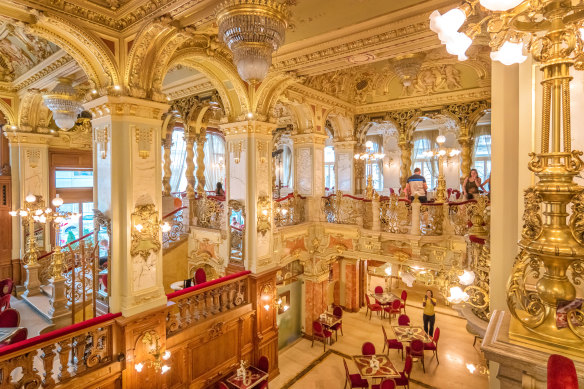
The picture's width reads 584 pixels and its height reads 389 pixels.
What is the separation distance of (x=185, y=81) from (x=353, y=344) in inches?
405

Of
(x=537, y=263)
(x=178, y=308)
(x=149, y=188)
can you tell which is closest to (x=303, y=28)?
(x=149, y=188)

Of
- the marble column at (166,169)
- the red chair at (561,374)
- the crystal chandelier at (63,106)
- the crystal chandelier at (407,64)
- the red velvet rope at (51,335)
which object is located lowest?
the red velvet rope at (51,335)

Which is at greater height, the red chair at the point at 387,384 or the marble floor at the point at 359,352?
the red chair at the point at 387,384

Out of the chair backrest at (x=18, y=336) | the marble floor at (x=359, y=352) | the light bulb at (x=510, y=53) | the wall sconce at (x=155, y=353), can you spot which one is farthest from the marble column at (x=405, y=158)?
the chair backrest at (x=18, y=336)

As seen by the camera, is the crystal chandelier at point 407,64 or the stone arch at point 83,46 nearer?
the stone arch at point 83,46

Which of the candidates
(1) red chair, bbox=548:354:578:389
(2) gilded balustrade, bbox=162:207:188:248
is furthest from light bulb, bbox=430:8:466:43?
(2) gilded balustrade, bbox=162:207:188:248

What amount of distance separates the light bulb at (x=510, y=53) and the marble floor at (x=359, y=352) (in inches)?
335

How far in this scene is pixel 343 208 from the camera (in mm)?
9984

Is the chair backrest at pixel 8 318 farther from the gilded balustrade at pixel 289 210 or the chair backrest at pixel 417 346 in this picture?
the chair backrest at pixel 417 346

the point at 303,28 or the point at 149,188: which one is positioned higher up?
the point at 303,28

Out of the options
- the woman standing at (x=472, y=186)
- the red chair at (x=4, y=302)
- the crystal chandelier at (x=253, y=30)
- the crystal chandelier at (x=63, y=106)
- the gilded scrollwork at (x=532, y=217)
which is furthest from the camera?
the woman standing at (x=472, y=186)

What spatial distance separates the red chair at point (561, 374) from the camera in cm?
131

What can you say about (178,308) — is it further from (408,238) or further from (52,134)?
(52,134)

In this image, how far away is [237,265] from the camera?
25.7 ft
